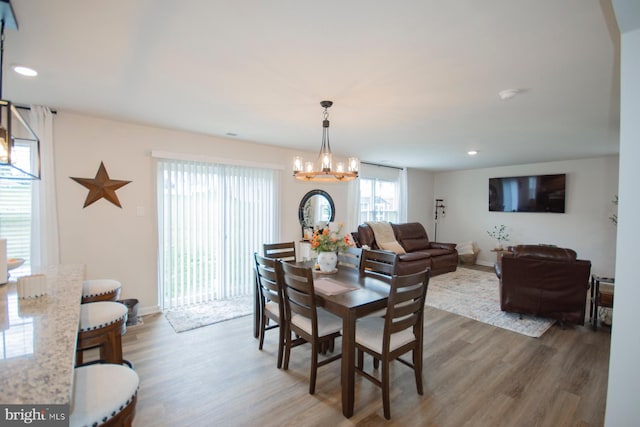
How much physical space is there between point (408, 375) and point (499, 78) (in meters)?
2.53

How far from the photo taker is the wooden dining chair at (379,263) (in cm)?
282

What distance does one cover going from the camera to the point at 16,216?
2893 mm

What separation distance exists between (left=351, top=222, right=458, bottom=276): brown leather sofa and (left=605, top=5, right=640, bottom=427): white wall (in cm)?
380

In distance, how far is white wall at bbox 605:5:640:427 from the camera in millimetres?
1201

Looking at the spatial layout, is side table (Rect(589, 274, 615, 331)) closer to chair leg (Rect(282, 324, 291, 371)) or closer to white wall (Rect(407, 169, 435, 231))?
chair leg (Rect(282, 324, 291, 371))

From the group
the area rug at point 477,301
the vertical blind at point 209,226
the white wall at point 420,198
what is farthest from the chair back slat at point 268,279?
the white wall at point 420,198

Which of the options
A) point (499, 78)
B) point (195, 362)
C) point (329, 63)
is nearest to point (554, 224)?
point (499, 78)

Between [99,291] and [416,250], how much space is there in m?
5.68

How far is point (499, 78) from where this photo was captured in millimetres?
2164

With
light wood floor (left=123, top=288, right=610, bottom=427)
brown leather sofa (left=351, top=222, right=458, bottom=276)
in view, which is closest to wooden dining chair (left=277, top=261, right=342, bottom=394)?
light wood floor (left=123, top=288, right=610, bottom=427)

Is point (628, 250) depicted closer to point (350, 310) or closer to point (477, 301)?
point (350, 310)

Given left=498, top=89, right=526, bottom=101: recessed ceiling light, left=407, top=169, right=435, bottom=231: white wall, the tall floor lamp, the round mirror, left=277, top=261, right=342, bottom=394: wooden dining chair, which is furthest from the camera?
the tall floor lamp

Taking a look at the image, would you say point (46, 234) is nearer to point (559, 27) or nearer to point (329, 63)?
point (329, 63)

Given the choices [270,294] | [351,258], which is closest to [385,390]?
[270,294]
